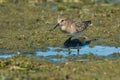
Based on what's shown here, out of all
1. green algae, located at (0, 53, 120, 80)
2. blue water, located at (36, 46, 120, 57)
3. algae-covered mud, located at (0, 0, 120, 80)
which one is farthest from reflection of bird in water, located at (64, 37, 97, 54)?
green algae, located at (0, 53, 120, 80)

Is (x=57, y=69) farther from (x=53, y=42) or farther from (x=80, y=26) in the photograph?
(x=80, y=26)

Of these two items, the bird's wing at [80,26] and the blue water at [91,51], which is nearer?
the blue water at [91,51]

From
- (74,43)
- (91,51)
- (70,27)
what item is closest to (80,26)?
(70,27)

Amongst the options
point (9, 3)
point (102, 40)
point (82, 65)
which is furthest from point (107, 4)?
point (82, 65)

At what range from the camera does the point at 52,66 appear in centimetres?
1109

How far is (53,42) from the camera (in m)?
14.6

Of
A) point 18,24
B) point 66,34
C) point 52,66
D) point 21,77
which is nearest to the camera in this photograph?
point 21,77

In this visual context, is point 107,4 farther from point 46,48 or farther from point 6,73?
point 6,73

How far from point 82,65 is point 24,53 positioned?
8.24ft

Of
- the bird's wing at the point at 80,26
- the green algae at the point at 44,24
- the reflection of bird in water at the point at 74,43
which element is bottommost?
the reflection of bird in water at the point at 74,43

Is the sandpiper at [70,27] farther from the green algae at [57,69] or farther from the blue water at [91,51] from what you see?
the green algae at [57,69]

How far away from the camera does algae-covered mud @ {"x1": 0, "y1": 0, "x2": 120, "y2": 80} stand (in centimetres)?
1057

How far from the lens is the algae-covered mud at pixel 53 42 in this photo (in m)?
10.6

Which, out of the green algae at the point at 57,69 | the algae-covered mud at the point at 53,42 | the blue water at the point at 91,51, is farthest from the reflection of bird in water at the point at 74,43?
the green algae at the point at 57,69
